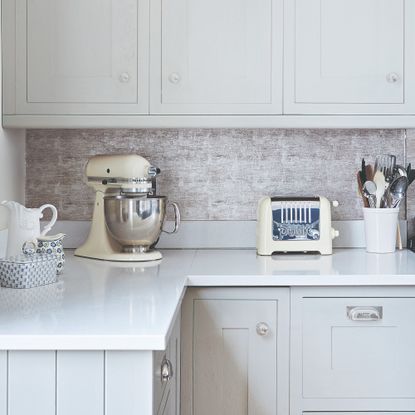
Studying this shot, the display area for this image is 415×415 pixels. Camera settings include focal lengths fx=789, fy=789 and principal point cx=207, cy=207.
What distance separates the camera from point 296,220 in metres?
2.94

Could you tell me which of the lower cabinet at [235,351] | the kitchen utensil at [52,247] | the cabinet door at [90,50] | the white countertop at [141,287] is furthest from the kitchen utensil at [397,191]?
the kitchen utensil at [52,247]

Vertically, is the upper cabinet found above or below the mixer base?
above

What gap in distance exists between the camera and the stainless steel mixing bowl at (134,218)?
2723mm

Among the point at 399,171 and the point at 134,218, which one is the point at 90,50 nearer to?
the point at 134,218

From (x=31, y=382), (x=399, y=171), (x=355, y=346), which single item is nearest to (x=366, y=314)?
(x=355, y=346)

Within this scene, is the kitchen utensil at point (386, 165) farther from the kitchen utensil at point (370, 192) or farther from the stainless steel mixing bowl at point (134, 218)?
the stainless steel mixing bowl at point (134, 218)

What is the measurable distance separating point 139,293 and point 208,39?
1073mm

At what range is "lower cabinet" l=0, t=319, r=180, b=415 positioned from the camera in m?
1.64

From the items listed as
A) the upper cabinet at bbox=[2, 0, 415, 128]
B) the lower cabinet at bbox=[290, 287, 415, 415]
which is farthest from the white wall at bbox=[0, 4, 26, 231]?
the lower cabinet at bbox=[290, 287, 415, 415]

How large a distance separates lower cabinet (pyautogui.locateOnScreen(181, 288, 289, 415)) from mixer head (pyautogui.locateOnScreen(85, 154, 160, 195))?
0.49 meters

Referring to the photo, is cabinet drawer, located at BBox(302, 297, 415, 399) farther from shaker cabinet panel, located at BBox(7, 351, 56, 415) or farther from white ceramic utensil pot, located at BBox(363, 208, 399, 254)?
shaker cabinet panel, located at BBox(7, 351, 56, 415)

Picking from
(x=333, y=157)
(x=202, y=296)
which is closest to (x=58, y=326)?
(x=202, y=296)

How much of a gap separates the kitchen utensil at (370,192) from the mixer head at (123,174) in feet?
2.53

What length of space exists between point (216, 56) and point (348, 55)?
18.5 inches
